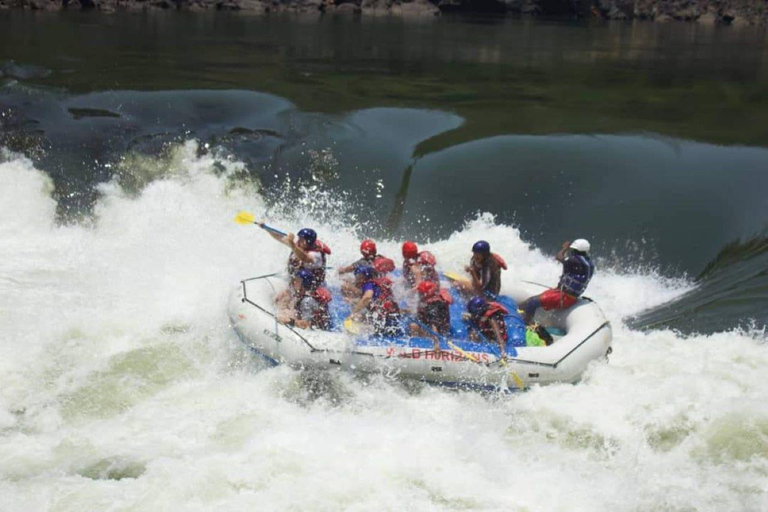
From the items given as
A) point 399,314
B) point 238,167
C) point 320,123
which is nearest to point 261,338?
point 399,314

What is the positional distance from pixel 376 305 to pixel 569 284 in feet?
7.18

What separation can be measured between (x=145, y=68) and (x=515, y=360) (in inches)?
508

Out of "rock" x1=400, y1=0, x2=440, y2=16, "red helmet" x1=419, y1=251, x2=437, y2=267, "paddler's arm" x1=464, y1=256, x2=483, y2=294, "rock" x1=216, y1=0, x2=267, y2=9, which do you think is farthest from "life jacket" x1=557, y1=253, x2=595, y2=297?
"rock" x1=400, y1=0, x2=440, y2=16

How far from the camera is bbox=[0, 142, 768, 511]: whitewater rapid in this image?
6.46 metres

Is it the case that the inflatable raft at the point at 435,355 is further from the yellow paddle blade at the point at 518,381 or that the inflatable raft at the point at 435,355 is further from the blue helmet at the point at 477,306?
the blue helmet at the point at 477,306

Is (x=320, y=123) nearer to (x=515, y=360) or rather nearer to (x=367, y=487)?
(x=515, y=360)

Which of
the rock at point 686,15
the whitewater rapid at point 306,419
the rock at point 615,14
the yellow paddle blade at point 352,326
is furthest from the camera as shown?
the rock at point 686,15

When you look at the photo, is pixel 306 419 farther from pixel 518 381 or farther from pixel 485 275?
pixel 485 275

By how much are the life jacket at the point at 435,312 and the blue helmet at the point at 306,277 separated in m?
1.14

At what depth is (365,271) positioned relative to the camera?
28.5 feet

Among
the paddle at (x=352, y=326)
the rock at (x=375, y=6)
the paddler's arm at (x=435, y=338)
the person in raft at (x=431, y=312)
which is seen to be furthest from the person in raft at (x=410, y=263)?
the rock at (x=375, y=6)

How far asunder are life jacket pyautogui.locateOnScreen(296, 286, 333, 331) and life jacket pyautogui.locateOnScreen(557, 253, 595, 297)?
2.61 metres

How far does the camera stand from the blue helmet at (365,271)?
8.67 m

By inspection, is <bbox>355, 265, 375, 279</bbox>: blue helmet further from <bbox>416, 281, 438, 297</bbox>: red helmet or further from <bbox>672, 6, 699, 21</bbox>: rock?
<bbox>672, 6, 699, 21</bbox>: rock
